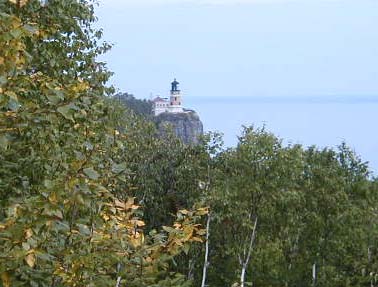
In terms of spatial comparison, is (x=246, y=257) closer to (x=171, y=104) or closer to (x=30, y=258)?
(x=30, y=258)

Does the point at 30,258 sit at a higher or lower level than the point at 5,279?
higher

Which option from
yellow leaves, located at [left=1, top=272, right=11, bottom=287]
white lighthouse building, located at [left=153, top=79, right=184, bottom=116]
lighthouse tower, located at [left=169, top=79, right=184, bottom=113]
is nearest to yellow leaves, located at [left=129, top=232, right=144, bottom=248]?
yellow leaves, located at [left=1, top=272, right=11, bottom=287]

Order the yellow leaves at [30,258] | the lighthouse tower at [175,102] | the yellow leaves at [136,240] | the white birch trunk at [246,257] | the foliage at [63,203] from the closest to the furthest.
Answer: the yellow leaves at [30,258], the foliage at [63,203], the yellow leaves at [136,240], the white birch trunk at [246,257], the lighthouse tower at [175,102]

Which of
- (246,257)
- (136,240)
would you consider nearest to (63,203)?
(136,240)

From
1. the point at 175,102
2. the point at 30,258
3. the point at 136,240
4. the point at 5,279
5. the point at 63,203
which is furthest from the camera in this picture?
the point at 175,102

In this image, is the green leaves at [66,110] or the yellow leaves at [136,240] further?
the yellow leaves at [136,240]

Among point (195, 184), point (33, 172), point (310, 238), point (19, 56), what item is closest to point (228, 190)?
point (195, 184)

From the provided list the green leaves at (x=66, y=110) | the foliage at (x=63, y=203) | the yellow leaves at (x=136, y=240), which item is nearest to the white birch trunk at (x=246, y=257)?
the foliage at (x=63, y=203)

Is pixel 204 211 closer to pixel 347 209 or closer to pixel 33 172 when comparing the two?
pixel 33 172

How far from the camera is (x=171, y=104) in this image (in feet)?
463

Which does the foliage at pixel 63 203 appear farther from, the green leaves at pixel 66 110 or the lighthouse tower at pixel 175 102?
the lighthouse tower at pixel 175 102

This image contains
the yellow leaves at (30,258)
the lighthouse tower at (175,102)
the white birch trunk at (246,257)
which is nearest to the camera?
the yellow leaves at (30,258)

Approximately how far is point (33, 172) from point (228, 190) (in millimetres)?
Answer: 22550

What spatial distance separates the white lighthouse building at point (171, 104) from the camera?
135800 mm
